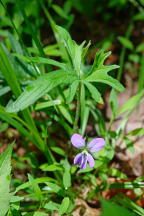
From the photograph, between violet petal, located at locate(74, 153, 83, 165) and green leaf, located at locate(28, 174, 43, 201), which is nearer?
violet petal, located at locate(74, 153, 83, 165)

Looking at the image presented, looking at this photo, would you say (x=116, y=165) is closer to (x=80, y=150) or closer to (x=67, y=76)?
(x=80, y=150)

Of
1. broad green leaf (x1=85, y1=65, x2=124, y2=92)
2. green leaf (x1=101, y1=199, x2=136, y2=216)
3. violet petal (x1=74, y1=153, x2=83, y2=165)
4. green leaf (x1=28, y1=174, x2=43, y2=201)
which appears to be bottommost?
green leaf (x1=101, y1=199, x2=136, y2=216)

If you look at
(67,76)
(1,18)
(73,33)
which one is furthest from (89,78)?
(73,33)

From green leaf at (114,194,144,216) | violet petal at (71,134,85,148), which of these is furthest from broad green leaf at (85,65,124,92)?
green leaf at (114,194,144,216)

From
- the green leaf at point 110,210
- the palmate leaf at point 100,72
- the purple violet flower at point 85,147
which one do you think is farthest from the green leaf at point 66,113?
the green leaf at point 110,210

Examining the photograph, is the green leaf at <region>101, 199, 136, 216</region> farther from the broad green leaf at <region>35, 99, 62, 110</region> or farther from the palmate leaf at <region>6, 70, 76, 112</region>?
the broad green leaf at <region>35, 99, 62, 110</region>

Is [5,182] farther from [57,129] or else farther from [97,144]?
[57,129]

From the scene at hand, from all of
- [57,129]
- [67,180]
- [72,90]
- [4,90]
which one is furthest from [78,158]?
[57,129]
